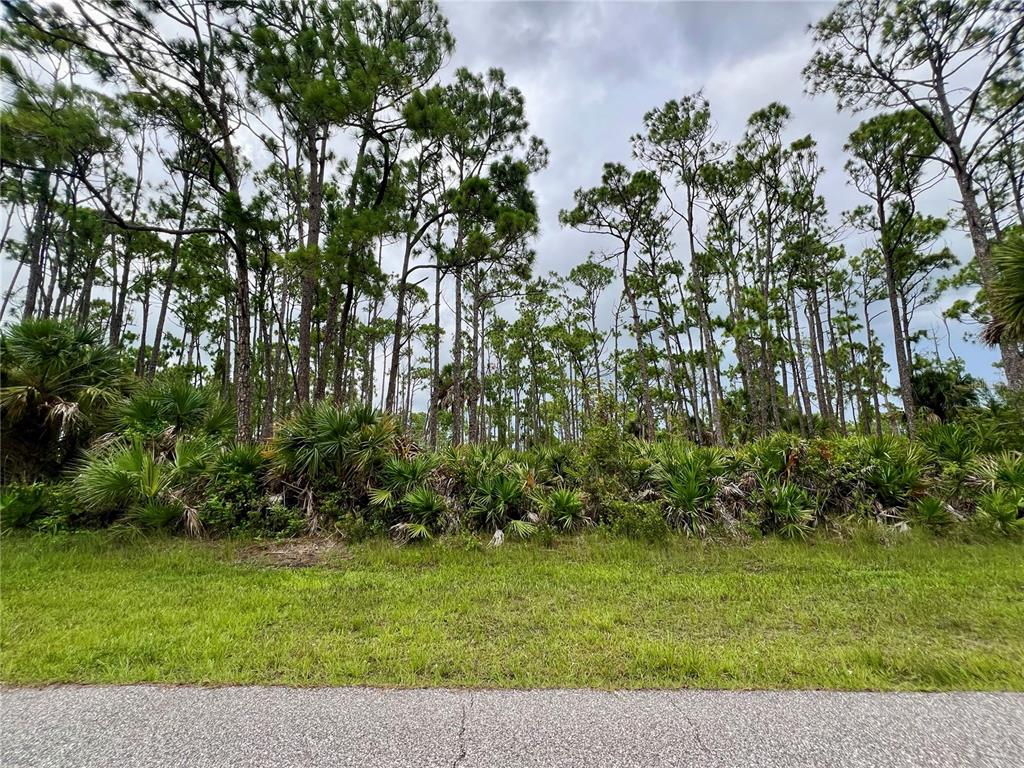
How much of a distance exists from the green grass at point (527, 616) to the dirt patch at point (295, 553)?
262mm

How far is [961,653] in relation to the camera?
3.12 meters

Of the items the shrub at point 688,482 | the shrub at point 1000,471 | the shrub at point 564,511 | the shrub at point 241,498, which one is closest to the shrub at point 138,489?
the shrub at point 241,498

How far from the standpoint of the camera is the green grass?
296 centimetres

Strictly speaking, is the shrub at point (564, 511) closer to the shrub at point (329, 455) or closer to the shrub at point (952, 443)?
the shrub at point (329, 455)

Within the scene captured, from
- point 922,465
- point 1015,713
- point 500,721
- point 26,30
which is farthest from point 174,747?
point 26,30

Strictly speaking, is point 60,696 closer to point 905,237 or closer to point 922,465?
point 922,465

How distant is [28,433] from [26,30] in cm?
769

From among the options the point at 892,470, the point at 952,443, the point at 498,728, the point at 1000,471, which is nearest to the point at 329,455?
the point at 498,728

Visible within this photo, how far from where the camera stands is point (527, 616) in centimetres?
399

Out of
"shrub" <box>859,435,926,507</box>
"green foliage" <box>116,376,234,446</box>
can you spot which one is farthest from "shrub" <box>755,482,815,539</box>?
"green foliage" <box>116,376,234,446</box>

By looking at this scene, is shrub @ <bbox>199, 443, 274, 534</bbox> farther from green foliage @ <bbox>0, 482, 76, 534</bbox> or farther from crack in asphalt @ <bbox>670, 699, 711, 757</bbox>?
crack in asphalt @ <bbox>670, 699, 711, 757</bbox>

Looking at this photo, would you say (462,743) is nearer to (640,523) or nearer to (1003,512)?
(640,523)

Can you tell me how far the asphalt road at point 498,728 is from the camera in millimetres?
2139

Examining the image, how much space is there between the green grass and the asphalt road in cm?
19
